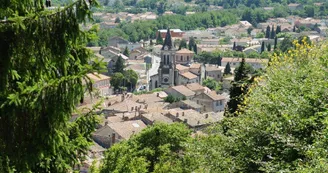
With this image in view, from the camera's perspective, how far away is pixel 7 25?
13.7 feet

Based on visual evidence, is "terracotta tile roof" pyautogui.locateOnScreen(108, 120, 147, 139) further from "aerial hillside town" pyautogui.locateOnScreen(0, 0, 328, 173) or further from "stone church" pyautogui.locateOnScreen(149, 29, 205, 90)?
"stone church" pyautogui.locateOnScreen(149, 29, 205, 90)

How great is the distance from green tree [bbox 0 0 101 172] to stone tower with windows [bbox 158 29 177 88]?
1636 inches

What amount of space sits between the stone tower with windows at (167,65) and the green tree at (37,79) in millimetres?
41559

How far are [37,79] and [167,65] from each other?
42.9 meters

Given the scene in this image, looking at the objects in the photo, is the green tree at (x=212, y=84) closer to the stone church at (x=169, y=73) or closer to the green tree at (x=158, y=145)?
the stone church at (x=169, y=73)

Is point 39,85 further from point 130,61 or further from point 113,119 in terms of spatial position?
point 130,61

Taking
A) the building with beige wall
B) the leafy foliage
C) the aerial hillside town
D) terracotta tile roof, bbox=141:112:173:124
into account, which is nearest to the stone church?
the building with beige wall

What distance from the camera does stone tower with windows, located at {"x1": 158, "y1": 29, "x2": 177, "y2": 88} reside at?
153 ft

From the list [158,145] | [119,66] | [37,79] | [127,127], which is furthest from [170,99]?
[37,79]

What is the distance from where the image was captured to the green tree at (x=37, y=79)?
411 centimetres

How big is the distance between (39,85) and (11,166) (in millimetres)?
812

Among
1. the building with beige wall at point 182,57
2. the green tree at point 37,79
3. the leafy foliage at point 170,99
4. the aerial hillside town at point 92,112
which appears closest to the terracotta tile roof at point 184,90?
the leafy foliage at point 170,99

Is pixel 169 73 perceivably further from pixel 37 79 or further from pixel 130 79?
pixel 37 79

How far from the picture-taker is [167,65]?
47.5 meters
